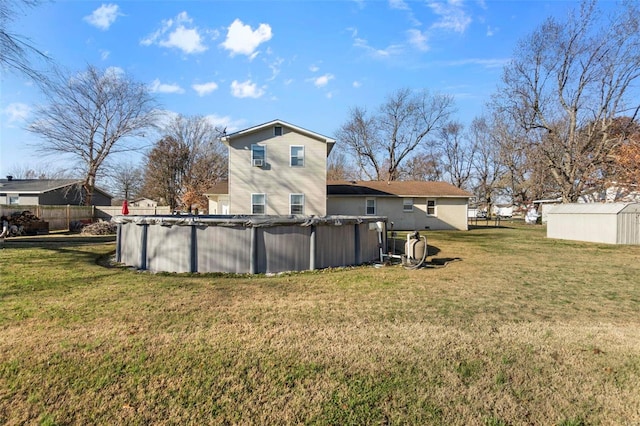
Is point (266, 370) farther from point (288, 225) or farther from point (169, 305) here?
point (288, 225)

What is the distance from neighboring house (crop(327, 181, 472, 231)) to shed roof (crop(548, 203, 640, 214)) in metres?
5.99

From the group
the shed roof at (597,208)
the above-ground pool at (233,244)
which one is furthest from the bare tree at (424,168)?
the above-ground pool at (233,244)

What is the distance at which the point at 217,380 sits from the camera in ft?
9.55

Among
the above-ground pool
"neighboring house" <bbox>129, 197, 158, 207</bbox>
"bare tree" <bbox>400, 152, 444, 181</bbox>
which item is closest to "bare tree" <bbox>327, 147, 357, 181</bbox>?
"bare tree" <bbox>400, 152, 444, 181</bbox>

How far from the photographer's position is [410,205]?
23.5m

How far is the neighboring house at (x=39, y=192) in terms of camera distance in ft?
94.0

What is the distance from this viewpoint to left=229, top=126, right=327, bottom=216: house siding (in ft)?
58.9

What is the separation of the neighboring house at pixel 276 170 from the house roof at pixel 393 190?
438 cm

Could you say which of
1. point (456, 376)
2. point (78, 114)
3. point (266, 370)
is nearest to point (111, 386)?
point (266, 370)

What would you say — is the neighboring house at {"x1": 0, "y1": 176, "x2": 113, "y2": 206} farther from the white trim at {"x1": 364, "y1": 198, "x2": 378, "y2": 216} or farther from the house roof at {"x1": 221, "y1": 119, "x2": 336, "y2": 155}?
the white trim at {"x1": 364, "y1": 198, "x2": 378, "y2": 216}

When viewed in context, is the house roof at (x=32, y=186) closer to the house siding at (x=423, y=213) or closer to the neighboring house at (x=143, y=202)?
the neighboring house at (x=143, y=202)

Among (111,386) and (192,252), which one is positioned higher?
(192,252)

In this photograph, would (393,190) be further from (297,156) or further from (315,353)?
(315,353)

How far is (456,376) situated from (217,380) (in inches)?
83.4
